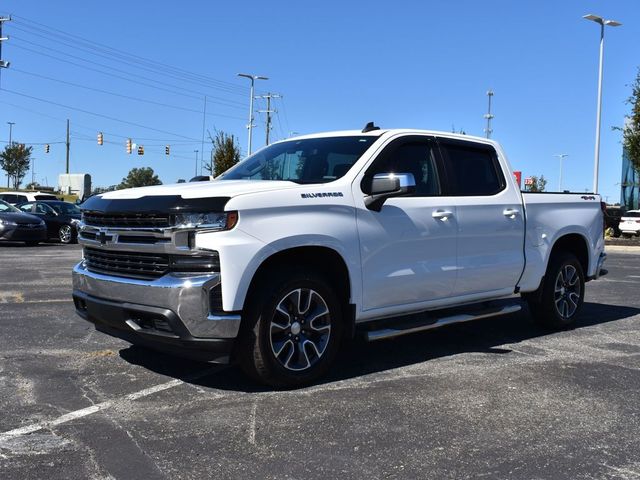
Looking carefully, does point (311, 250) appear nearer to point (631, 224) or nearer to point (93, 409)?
point (93, 409)

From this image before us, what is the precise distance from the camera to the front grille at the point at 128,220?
4.46 m

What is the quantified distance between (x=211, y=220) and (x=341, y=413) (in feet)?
A: 5.00

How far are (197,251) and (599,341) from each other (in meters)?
4.42

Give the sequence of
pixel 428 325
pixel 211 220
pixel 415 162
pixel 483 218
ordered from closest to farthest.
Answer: pixel 211 220
pixel 428 325
pixel 415 162
pixel 483 218

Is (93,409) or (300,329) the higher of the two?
(300,329)

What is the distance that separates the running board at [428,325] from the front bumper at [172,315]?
4.17 ft

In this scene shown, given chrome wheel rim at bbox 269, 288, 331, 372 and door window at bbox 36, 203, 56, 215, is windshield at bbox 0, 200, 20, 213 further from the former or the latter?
chrome wheel rim at bbox 269, 288, 331, 372

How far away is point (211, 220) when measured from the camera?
4375mm

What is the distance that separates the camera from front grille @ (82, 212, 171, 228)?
4.46m

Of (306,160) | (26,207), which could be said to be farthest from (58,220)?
(306,160)

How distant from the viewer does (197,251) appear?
4.33 meters

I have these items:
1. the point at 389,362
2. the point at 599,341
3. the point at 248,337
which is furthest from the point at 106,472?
the point at 599,341

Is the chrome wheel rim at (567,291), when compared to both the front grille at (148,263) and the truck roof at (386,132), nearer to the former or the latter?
the truck roof at (386,132)

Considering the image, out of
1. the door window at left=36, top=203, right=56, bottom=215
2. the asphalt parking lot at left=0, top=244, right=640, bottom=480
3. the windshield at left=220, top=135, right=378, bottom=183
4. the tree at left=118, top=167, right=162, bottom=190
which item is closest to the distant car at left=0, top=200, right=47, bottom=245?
the door window at left=36, top=203, right=56, bottom=215
